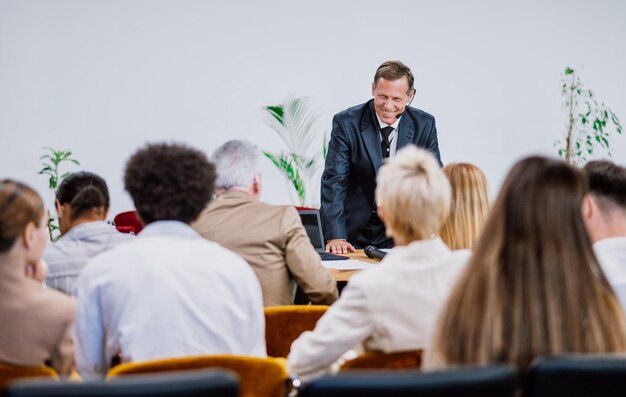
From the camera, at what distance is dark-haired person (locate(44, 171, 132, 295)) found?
9.75 ft

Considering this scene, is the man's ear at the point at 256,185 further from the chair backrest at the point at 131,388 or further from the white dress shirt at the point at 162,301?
the chair backrest at the point at 131,388

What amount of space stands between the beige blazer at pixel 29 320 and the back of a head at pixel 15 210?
8 centimetres

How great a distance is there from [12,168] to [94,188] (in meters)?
3.75

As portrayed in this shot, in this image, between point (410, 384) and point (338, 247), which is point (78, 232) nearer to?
point (338, 247)

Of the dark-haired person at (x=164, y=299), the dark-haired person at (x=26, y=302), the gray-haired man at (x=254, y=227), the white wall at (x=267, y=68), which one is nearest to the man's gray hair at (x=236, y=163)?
the gray-haired man at (x=254, y=227)

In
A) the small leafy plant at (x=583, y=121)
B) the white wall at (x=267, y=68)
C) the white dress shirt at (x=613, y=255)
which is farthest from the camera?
the small leafy plant at (x=583, y=121)

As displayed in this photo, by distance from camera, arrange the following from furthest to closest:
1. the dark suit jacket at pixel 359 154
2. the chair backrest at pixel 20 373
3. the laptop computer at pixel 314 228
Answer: the dark suit jacket at pixel 359 154 < the laptop computer at pixel 314 228 < the chair backrest at pixel 20 373

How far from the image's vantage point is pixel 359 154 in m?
4.80

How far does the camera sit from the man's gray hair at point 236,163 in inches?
121

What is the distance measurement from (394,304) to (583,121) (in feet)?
18.5

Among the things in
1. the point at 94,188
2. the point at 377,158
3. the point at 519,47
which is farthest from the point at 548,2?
the point at 94,188

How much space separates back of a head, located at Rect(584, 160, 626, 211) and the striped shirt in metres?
1.73

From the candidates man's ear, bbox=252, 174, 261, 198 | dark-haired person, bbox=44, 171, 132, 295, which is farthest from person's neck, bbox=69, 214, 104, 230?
man's ear, bbox=252, 174, 261, 198

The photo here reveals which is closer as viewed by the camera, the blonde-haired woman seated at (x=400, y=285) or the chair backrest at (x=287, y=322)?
the blonde-haired woman seated at (x=400, y=285)
